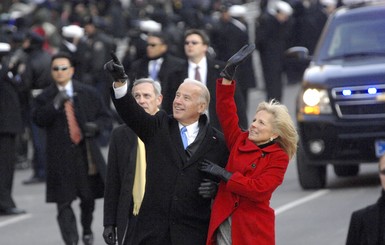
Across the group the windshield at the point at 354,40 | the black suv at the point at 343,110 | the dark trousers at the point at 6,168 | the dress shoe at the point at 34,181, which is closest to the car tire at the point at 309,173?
the black suv at the point at 343,110

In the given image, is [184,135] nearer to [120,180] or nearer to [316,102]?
[120,180]

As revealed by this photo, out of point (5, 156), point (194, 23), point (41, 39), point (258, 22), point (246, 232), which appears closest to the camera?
point (246, 232)

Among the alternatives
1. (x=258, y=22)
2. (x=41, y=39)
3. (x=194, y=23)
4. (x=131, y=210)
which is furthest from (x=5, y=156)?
(x=194, y=23)

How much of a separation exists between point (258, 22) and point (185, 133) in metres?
18.6

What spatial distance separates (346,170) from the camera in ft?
57.6

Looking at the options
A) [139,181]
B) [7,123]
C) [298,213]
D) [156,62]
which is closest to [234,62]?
[139,181]

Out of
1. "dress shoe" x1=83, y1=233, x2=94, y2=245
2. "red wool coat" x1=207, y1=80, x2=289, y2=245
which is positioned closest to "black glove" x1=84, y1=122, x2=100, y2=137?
"dress shoe" x1=83, y1=233, x2=94, y2=245

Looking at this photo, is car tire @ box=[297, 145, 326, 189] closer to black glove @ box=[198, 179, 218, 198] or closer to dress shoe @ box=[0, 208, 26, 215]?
dress shoe @ box=[0, 208, 26, 215]

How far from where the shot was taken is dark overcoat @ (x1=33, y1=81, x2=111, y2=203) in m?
12.8

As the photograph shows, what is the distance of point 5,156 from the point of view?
1702 cm

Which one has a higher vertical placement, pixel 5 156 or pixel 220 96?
pixel 220 96

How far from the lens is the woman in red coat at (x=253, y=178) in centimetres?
830

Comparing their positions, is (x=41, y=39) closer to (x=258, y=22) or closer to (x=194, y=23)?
(x=258, y=22)

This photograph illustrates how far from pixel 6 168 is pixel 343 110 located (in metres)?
3.92
